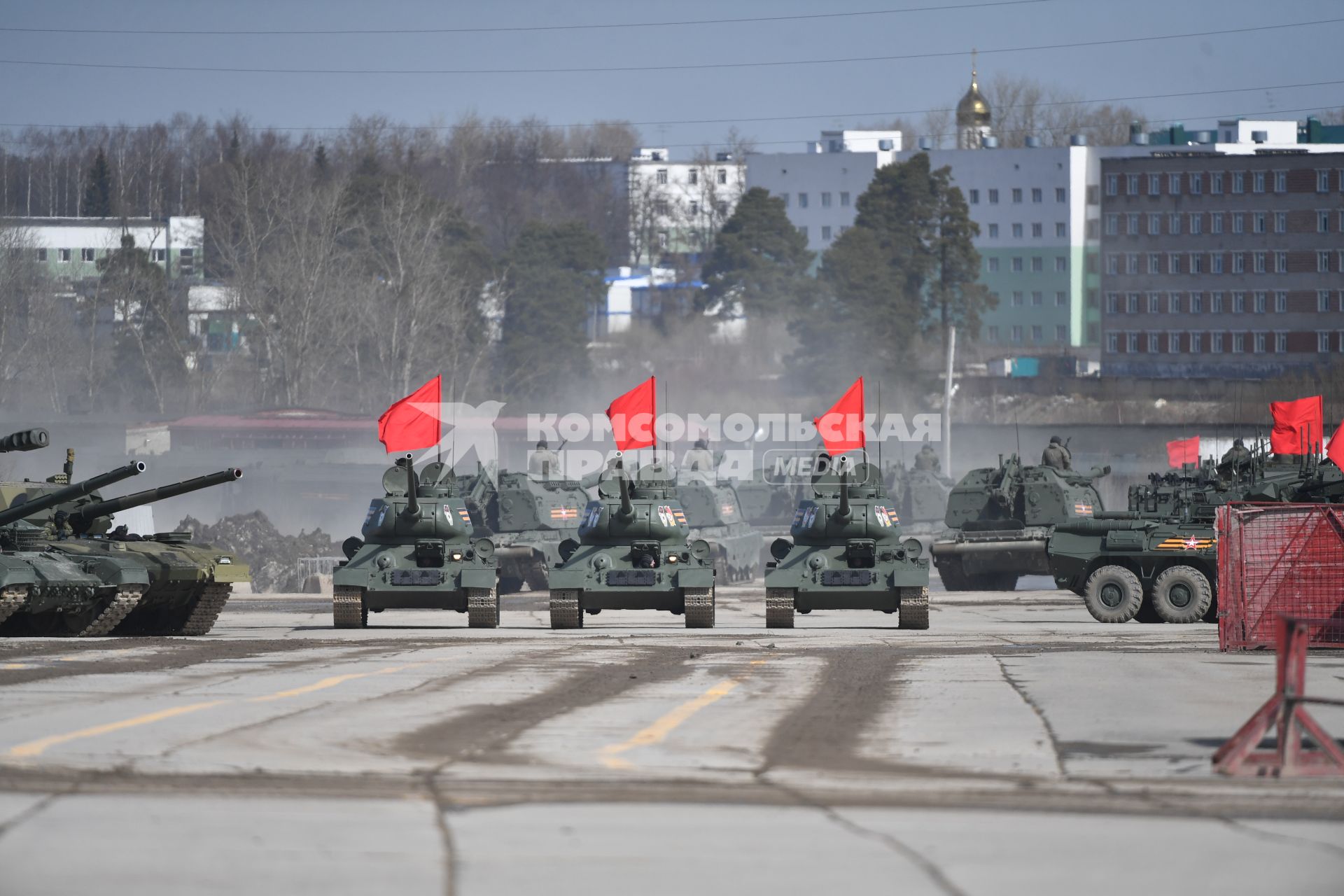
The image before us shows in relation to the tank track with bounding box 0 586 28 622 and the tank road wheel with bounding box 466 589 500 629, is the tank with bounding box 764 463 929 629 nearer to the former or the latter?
the tank road wheel with bounding box 466 589 500 629

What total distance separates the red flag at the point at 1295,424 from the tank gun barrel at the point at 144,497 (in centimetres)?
2013

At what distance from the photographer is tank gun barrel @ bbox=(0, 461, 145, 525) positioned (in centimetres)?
2116

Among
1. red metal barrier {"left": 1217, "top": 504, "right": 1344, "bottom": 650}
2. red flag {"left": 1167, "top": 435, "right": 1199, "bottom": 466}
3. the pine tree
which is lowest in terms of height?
red metal barrier {"left": 1217, "top": 504, "right": 1344, "bottom": 650}

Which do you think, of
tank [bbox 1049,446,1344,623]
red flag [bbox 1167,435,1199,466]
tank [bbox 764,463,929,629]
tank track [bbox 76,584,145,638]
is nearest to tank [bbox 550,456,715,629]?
tank [bbox 764,463,929,629]

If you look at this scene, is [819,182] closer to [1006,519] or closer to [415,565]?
[1006,519]

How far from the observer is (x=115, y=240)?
332 feet

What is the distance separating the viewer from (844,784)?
9.49 meters

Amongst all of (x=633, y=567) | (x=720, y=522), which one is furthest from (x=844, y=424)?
(x=720, y=522)

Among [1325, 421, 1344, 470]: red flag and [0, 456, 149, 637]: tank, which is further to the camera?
[1325, 421, 1344, 470]: red flag

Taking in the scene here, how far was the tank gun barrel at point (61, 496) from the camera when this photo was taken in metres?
21.2

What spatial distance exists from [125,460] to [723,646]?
48.8 metres

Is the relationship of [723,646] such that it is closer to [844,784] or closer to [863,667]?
[863,667]

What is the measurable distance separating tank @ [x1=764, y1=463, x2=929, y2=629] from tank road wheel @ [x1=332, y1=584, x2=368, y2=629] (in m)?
5.23

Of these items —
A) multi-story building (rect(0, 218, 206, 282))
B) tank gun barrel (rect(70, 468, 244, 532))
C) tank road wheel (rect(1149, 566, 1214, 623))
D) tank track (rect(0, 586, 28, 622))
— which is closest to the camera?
tank track (rect(0, 586, 28, 622))
